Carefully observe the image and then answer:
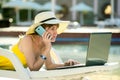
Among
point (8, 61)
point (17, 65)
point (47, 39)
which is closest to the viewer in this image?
point (17, 65)

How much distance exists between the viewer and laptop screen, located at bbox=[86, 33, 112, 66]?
11.0 ft

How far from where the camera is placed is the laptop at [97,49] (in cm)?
334

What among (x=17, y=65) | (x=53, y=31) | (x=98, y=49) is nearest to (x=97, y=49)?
(x=98, y=49)

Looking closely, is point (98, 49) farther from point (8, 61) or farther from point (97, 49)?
point (8, 61)

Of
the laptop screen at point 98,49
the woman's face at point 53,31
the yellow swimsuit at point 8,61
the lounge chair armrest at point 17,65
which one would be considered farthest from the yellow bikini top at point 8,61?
the laptop screen at point 98,49

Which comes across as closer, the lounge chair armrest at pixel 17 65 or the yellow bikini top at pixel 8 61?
the lounge chair armrest at pixel 17 65

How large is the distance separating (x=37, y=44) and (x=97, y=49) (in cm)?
50

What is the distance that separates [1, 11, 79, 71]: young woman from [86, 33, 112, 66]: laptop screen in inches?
12.4

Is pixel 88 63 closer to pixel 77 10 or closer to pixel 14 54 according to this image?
pixel 14 54

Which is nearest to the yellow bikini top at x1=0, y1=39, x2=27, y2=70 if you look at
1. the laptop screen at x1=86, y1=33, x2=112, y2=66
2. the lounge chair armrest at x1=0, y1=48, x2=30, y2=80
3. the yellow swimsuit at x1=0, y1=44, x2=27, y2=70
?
the yellow swimsuit at x1=0, y1=44, x2=27, y2=70

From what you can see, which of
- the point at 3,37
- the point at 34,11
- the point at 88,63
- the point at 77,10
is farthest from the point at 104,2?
the point at 88,63

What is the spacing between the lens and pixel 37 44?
3508mm

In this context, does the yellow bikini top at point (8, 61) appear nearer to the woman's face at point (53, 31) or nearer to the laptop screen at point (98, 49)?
the woman's face at point (53, 31)

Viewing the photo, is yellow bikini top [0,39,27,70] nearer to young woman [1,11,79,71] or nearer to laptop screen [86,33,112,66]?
young woman [1,11,79,71]
